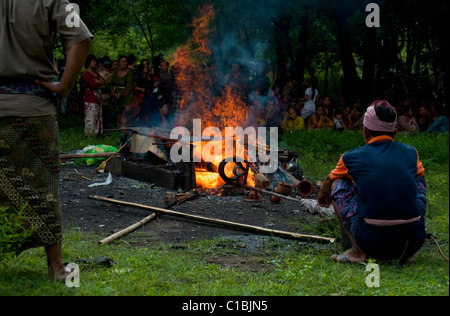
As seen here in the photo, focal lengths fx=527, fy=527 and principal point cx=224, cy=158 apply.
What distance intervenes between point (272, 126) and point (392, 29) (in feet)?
19.8

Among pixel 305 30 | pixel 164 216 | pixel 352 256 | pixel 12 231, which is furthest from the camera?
pixel 305 30

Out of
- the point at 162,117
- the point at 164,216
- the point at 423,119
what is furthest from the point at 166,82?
the point at 164,216

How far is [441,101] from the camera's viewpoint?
17.2 meters

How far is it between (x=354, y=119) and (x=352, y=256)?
1217cm

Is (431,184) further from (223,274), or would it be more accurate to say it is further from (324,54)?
(324,54)

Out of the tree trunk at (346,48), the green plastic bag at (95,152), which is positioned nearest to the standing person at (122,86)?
the green plastic bag at (95,152)

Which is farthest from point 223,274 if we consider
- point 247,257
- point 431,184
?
point 431,184

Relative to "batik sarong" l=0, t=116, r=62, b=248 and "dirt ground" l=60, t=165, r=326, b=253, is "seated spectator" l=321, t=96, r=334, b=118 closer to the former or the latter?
"dirt ground" l=60, t=165, r=326, b=253

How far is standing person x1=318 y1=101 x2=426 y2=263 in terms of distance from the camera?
4.61 metres

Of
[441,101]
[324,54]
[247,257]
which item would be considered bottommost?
[247,257]

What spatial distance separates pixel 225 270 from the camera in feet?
15.9

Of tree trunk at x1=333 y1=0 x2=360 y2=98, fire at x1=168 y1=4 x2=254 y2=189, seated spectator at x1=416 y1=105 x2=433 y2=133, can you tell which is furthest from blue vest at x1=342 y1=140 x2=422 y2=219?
tree trunk at x1=333 y1=0 x2=360 y2=98

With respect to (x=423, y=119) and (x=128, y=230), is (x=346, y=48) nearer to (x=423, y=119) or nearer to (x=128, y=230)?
(x=423, y=119)

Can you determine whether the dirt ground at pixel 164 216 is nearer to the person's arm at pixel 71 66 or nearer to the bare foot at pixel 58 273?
the bare foot at pixel 58 273
